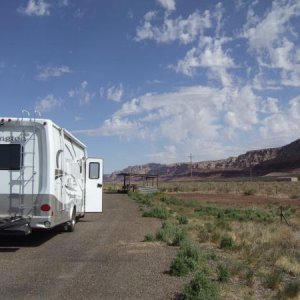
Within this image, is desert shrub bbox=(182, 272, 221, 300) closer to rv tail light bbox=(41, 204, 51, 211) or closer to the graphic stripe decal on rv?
rv tail light bbox=(41, 204, 51, 211)

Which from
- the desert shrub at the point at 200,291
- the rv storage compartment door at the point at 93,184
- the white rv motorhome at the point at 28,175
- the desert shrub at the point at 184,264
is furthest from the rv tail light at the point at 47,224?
the rv storage compartment door at the point at 93,184

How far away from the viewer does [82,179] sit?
19.6 meters

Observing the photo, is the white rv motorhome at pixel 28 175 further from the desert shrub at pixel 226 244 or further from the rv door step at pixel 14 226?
the desert shrub at pixel 226 244

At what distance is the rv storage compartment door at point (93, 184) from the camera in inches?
815

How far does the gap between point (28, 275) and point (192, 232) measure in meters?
8.91

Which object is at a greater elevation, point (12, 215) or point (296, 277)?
point (12, 215)

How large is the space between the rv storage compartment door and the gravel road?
11.8 ft

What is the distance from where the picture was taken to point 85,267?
10.8m

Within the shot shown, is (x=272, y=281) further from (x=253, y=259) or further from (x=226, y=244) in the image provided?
(x=226, y=244)

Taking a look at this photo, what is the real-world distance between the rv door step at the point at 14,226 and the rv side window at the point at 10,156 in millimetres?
1225

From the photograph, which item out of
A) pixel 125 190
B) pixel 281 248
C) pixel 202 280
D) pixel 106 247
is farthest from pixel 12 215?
pixel 125 190

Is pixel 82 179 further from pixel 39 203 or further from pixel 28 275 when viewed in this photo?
pixel 28 275

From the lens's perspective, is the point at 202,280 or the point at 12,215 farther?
the point at 12,215

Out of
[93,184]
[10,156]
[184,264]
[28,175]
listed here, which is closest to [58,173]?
[28,175]
